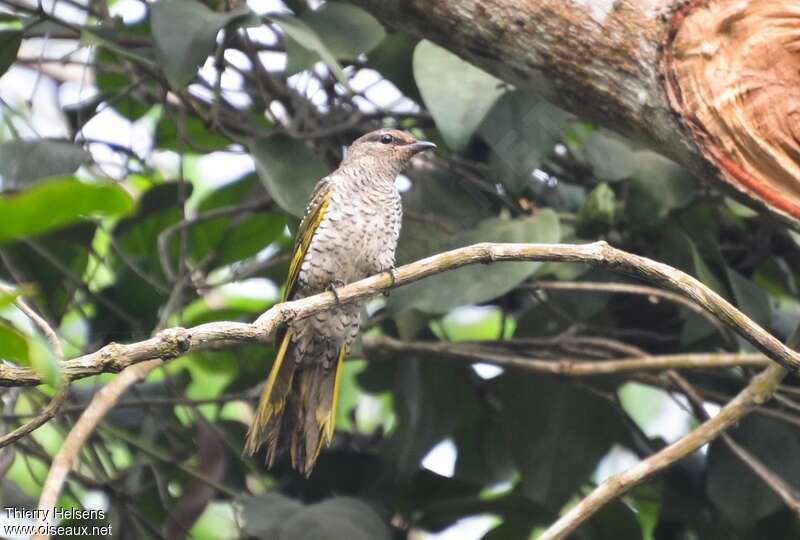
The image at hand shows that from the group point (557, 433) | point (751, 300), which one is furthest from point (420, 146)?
point (751, 300)

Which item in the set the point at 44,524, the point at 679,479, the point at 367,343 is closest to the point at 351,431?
the point at 367,343

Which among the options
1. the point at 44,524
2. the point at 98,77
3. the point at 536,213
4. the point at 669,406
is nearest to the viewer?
the point at 44,524

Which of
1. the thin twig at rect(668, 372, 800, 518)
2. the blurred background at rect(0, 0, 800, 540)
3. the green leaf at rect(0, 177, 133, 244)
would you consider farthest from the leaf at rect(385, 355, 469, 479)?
the green leaf at rect(0, 177, 133, 244)

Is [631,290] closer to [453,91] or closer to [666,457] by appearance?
[666,457]

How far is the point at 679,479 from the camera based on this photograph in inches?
163

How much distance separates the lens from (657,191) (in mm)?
3914

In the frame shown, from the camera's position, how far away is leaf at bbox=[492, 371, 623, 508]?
162 inches

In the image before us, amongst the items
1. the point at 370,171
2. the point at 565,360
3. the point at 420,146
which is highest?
the point at 420,146

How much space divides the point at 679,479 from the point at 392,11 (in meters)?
2.18

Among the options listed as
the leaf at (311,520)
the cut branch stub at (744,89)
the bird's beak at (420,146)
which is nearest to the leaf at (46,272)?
the leaf at (311,520)

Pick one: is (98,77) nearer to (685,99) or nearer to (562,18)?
(562,18)

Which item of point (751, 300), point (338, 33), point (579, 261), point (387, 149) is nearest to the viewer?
point (579, 261)

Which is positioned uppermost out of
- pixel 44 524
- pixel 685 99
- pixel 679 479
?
pixel 685 99

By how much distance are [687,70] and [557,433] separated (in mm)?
1708
